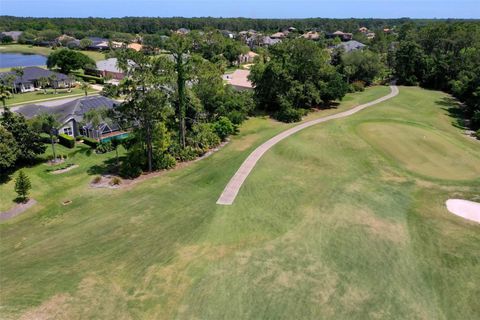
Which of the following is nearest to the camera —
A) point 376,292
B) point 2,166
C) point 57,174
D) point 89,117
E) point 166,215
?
point 376,292

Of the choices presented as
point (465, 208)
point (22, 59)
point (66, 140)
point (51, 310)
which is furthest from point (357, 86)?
point (22, 59)

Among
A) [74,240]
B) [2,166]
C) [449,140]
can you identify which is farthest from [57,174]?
[449,140]

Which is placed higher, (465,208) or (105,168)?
(105,168)

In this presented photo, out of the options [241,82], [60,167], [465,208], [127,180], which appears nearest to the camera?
[465,208]

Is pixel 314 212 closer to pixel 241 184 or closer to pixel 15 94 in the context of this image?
pixel 241 184

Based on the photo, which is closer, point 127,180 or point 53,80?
point 127,180

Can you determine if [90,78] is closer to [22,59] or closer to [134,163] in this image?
[22,59]

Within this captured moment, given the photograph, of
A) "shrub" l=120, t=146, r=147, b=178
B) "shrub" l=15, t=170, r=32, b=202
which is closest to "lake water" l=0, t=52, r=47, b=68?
"shrub" l=120, t=146, r=147, b=178
